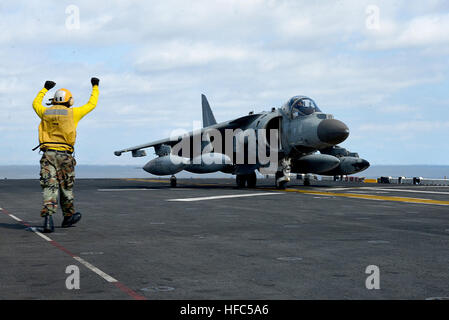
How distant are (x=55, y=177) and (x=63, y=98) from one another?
1555 millimetres

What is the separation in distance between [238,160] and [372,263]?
73.4 feet

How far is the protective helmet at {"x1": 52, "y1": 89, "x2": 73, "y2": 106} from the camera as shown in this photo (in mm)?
10133

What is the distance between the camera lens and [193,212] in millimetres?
14094

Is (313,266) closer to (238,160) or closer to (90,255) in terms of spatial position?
(90,255)

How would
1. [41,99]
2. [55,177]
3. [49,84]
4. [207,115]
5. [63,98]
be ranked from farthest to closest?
1. [207,115]
2. [49,84]
3. [41,99]
4. [63,98]
5. [55,177]

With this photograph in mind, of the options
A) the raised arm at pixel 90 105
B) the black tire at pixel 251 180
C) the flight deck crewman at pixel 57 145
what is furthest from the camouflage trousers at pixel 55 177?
the black tire at pixel 251 180

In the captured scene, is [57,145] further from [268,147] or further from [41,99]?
[268,147]

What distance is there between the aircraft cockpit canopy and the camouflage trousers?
16.4m

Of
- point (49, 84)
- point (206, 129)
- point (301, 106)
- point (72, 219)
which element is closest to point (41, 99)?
point (49, 84)

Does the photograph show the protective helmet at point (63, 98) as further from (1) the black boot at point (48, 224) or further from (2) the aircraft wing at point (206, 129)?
(2) the aircraft wing at point (206, 129)

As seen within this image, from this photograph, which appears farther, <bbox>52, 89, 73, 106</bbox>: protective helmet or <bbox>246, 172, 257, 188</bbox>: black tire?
<bbox>246, 172, 257, 188</bbox>: black tire

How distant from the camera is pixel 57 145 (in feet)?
32.6

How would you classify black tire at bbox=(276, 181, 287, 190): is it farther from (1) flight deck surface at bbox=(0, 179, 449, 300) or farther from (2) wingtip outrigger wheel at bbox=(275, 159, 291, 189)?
(1) flight deck surface at bbox=(0, 179, 449, 300)

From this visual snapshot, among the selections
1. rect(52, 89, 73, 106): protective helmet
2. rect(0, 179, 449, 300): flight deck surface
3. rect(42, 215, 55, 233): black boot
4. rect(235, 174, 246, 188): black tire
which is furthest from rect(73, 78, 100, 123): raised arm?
rect(235, 174, 246, 188): black tire
